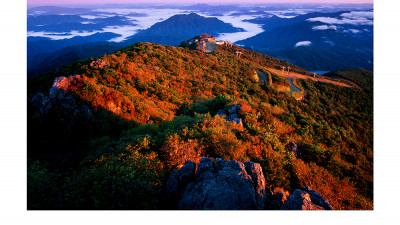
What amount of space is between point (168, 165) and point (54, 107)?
5151 mm

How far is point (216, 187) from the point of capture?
4207 millimetres

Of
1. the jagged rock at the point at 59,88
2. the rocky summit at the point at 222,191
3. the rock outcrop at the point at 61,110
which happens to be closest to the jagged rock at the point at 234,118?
the rocky summit at the point at 222,191

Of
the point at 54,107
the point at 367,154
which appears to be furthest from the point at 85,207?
the point at 367,154

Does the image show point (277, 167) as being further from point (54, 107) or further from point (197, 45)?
point (197, 45)

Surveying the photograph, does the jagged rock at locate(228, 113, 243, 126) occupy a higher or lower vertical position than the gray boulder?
lower

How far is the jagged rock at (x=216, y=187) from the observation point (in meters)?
4.04

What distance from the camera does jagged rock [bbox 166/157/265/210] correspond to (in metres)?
4.04

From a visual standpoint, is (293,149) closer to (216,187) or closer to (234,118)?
(234,118)

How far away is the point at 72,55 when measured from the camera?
404 ft

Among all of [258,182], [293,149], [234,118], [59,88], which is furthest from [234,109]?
[59,88]

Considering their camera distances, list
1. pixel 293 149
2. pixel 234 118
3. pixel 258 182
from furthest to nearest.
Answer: pixel 234 118 < pixel 293 149 < pixel 258 182

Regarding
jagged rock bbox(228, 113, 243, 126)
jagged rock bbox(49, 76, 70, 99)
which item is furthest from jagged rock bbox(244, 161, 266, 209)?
jagged rock bbox(49, 76, 70, 99)

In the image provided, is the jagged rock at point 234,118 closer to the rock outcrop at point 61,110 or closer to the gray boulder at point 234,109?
the gray boulder at point 234,109

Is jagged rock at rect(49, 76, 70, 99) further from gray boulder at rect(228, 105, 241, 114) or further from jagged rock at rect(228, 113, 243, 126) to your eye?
gray boulder at rect(228, 105, 241, 114)
